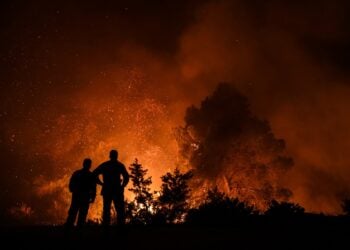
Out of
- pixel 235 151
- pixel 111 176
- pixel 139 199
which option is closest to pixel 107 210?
pixel 111 176

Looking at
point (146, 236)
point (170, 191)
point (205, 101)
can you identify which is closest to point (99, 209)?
point (205, 101)

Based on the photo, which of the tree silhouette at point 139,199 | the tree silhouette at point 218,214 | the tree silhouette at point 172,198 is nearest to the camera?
the tree silhouette at point 218,214

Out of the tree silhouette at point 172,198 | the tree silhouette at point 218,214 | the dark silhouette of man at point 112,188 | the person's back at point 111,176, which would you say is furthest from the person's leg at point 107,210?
the tree silhouette at point 172,198

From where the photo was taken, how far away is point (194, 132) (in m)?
44.2

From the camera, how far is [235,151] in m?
40.5

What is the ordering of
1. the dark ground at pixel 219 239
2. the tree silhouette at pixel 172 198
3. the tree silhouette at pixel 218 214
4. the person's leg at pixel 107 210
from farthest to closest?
the tree silhouette at pixel 172 198
the tree silhouette at pixel 218 214
the person's leg at pixel 107 210
the dark ground at pixel 219 239

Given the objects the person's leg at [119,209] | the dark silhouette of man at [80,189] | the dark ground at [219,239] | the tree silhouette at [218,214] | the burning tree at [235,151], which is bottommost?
the dark ground at [219,239]

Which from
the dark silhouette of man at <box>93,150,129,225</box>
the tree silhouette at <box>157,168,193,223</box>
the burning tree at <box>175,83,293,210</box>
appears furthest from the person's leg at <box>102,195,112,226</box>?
the burning tree at <box>175,83,293,210</box>

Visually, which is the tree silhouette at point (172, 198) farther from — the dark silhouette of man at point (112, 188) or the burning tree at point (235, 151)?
the dark silhouette of man at point (112, 188)

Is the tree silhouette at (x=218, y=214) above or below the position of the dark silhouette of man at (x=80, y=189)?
above

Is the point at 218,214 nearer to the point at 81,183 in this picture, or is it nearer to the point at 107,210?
the point at 107,210

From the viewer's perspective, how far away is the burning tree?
39469 millimetres

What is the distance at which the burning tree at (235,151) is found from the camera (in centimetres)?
3947

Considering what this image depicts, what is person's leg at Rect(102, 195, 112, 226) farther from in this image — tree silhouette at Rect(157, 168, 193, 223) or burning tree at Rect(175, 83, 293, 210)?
burning tree at Rect(175, 83, 293, 210)
